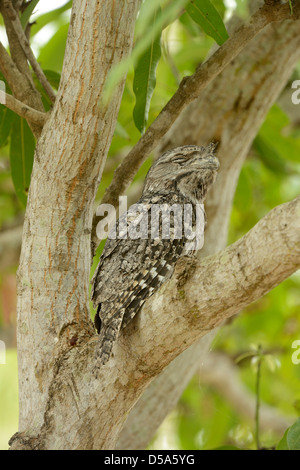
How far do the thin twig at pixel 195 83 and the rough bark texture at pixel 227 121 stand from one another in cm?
89

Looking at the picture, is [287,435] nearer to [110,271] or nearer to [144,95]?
[110,271]

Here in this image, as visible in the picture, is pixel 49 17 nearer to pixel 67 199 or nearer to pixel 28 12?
pixel 28 12

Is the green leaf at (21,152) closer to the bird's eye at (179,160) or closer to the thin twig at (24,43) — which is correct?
the thin twig at (24,43)

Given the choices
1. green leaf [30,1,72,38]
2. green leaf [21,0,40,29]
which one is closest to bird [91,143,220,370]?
green leaf [21,0,40,29]

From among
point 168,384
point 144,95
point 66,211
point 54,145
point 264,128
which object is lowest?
point 168,384

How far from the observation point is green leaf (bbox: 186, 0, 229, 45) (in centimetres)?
230

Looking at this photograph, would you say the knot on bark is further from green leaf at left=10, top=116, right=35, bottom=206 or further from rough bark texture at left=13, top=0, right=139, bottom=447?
green leaf at left=10, top=116, right=35, bottom=206

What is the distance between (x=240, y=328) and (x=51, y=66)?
11.8 ft

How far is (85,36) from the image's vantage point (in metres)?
2.09

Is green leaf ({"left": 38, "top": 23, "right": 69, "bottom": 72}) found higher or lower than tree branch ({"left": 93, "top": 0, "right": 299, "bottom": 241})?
higher

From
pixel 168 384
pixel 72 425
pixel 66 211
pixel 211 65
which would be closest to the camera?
pixel 72 425

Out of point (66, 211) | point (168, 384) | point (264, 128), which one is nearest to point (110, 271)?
point (66, 211)

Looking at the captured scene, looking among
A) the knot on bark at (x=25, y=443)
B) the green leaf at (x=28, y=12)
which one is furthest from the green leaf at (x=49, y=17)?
the knot on bark at (x=25, y=443)

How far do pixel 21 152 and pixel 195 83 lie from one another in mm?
1006
